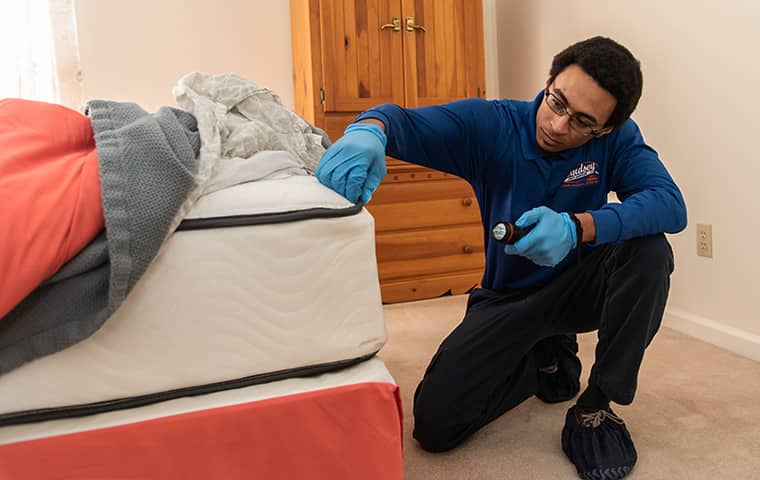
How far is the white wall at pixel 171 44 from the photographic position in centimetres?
253

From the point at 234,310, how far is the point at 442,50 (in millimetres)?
2047

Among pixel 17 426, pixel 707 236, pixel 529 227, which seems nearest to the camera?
pixel 17 426

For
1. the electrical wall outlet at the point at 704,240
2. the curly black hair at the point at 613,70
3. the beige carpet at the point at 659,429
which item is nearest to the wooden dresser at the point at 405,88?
the beige carpet at the point at 659,429

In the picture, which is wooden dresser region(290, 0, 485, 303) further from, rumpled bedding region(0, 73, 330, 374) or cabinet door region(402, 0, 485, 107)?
rumpled bedding region(0, 73, 330, 374)

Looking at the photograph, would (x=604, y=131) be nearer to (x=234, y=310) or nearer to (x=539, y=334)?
(x=539, y=334)

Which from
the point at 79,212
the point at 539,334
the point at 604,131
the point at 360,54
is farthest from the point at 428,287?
the point at 79,212

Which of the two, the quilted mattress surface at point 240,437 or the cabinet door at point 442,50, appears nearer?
the quilted mattress surface at point 240,437

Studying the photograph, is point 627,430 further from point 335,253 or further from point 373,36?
point 373,36

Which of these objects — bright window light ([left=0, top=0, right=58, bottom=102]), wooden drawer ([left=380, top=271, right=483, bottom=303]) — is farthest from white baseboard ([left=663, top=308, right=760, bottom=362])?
bright window light ([left=0, top=0, right=58, bottom=102])

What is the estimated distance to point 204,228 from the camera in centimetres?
76

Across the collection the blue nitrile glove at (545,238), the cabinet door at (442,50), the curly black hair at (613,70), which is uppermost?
the cabinet door at (442,50)

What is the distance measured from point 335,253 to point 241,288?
13 centimetres

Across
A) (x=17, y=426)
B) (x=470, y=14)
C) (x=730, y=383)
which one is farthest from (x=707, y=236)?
(x=17, y=426)

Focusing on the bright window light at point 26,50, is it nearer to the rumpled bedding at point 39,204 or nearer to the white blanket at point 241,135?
the white blanket at point 241,135
